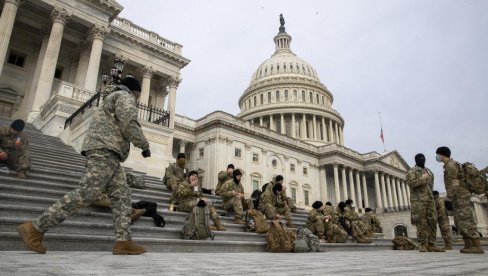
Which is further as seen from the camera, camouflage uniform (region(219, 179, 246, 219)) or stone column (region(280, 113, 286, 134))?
stone column (region(280, 113, 286, 134))

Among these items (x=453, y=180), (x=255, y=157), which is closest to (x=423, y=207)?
(x=453, y=180)

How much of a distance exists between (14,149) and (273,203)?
24.0 feet

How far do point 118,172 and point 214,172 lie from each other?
1338 inches

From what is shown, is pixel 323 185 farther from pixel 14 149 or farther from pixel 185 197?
pixel 14 149

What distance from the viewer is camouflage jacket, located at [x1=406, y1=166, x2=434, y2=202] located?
8.18 meters

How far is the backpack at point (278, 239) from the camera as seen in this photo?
7355mm

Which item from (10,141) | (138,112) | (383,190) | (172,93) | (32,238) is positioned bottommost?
(32,238)

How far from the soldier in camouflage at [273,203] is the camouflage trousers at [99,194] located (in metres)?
5.63

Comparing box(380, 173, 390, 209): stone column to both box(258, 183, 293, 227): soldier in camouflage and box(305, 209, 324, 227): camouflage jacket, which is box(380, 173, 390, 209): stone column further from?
box(305, 209, 324, 227): camouflage jacket

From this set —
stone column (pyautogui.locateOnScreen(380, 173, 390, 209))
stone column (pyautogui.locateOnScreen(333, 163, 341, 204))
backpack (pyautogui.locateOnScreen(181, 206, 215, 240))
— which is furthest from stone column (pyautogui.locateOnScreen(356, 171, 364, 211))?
backpack (pyautogui.locateOnScreen(181, 206, 215, 240))

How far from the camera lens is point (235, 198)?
9.57 metres

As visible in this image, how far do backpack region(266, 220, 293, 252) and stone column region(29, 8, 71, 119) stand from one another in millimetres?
18254

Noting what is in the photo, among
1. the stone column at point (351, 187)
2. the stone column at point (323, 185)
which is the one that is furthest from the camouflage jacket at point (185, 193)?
the stone column at point (351, 187)

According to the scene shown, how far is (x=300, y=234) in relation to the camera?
8.10 metres
